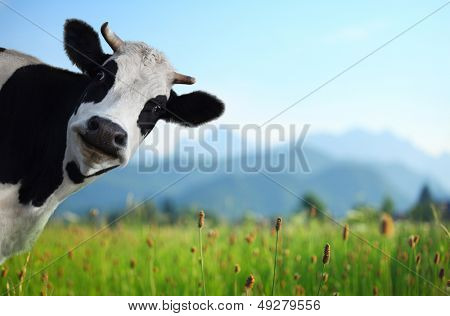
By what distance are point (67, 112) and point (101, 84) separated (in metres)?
0.44

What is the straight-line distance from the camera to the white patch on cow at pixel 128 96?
152 inches

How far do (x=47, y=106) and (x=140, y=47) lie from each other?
0.81 metres

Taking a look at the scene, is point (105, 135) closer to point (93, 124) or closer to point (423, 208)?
point (93, 124)

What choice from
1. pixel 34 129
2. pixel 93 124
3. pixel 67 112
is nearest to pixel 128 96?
pixel 93 124

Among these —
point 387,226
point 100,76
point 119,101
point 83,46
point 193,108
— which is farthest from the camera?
point 387,226

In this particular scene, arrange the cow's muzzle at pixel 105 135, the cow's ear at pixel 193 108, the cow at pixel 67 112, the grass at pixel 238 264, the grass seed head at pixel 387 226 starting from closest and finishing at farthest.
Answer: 1. the cow's muzzle at pixel 105 135
2. the cow at pixel 67 112
3. the cow's ear at pixel 193 108
4. the grass at pixel 238 264
5. the grass seed head at pixel 387 226

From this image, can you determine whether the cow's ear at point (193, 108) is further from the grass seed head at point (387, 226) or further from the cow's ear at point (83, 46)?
the grass seed head at point (387, 226)

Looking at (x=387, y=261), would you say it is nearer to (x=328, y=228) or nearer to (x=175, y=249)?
(x=328, y=228)

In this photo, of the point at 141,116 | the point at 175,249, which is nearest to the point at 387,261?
the point at 175,249

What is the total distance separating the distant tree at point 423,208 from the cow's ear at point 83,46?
3.10m

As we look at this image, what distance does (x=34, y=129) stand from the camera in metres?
4.40

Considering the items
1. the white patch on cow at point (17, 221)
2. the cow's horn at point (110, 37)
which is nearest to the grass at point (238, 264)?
the white patch on cow at point (17, 221)

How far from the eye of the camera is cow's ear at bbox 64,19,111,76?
4586 mm

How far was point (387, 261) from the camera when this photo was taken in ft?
17.5
